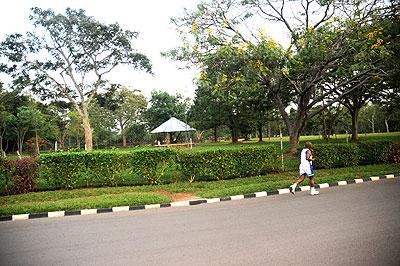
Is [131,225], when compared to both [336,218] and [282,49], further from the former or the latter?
[282,49]

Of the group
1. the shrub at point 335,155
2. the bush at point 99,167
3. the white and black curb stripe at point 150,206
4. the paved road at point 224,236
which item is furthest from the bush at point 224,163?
the paved road at point 224,236

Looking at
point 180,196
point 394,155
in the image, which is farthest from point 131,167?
point 394,155

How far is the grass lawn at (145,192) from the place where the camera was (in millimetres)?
9062

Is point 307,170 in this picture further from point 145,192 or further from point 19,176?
point 19,176

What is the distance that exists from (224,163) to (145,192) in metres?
3.65

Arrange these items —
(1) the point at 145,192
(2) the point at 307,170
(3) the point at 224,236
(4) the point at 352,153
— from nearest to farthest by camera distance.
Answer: (3) the point at 224,236 < (2) the point at 307,170 < (1) the point at 145,192 < (4) the point at 352,153

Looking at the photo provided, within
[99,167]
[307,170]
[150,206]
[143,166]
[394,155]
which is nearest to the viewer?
[150,206]

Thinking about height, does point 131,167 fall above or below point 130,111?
below

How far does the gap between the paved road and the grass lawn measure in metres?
1.02

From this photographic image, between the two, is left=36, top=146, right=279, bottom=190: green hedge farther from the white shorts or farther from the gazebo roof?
the gazebo roof

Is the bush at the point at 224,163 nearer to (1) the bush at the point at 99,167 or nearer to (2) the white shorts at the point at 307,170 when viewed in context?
(1) the bush at the point at 99,167

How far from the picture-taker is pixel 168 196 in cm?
1031

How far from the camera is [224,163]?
42.5 feet

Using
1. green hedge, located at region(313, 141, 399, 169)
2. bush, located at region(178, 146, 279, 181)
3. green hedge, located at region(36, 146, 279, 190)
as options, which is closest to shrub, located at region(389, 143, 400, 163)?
green hedge, located at region(313, 141, 399, 169)
